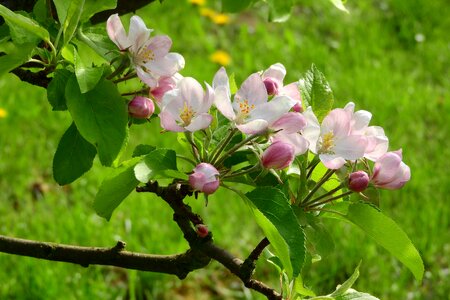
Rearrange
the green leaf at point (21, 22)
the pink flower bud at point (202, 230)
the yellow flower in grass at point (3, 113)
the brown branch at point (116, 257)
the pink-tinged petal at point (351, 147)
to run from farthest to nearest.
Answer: the yellow flower in grass at point (3, 113) → the brown branch at point (116, 257) → the pink flower bud at point (202, 230) → the pink-tinged petal at point (351, 147) → the green leaf at point (21, 22)

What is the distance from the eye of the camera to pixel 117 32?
1043 millimetres

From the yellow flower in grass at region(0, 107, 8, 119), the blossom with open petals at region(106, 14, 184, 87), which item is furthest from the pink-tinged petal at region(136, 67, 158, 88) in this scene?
the yellow flower in grass at region(0, 107, 8, 119)

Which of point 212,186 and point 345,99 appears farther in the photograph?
point 345,99

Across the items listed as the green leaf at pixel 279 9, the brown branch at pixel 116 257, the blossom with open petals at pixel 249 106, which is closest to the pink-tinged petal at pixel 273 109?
the blossom with open petals at pixel 249 106

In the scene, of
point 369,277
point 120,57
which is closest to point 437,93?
point 369,277

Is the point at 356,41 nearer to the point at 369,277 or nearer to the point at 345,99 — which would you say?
the point at 345,99

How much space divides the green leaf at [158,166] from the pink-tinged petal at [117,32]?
0.16m

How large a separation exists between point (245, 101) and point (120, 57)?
0.55ft

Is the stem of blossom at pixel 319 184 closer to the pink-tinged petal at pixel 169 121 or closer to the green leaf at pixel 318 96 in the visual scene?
the green leaf at pixel 318 96

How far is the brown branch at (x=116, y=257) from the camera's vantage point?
1.28m

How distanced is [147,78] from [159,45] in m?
0.05

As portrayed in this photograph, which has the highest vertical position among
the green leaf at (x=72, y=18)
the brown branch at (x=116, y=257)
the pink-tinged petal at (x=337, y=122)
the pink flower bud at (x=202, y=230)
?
the green leaf at (x=72, y=18)

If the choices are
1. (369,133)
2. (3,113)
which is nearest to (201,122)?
(369,133)

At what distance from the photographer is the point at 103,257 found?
4.50ft
